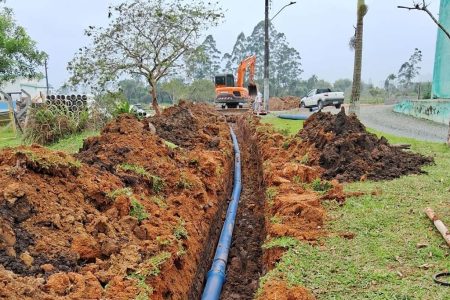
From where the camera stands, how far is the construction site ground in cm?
356

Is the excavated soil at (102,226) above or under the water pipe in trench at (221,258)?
above

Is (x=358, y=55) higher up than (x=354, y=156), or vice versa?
(x=358, y=55)

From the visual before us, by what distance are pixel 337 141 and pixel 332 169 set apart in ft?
3.25

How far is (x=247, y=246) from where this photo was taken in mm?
6488

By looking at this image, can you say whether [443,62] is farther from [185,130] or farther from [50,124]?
[50,124]

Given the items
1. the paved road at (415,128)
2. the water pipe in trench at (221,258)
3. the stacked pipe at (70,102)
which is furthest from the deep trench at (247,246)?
the stacked pipe at (70,102)

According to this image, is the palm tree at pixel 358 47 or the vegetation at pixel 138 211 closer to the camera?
the vegetation at pixel 138 211

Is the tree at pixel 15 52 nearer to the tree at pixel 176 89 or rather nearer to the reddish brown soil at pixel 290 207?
the reddish brown soil at pixel 290 207

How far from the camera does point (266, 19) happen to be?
22.2 m

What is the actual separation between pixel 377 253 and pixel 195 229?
231 centimetres

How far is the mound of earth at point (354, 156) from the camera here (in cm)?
746

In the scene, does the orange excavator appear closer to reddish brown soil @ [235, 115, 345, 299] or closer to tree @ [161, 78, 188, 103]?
reddish brown soil @ [235, 115, 345, 299]

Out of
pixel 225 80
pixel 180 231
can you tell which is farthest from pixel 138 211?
pixel 225 80

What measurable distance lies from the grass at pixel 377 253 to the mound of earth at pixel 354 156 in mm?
1173
